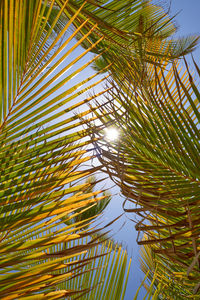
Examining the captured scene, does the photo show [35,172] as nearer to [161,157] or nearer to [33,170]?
[33,170]

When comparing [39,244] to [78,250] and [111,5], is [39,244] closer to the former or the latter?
[78,250]

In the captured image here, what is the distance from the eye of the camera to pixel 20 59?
832 millimetres

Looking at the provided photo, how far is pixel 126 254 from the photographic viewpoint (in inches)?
70.7

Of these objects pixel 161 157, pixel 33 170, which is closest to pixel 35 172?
pixel 33 170

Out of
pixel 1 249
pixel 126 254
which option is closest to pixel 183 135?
pixel 1 249

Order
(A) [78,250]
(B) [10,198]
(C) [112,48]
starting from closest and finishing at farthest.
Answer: (A) [78,250] → (B) [10,198] → (C) [112,48]

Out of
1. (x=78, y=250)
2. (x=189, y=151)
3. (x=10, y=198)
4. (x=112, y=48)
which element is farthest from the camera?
(x=112, y=48)

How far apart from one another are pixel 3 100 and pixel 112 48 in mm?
834

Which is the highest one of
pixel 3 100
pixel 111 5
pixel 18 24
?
pixel 111 5

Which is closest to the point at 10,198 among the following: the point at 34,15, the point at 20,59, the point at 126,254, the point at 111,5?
the point at 20,59

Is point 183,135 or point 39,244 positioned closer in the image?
point 39,244

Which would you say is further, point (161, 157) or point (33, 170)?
point (161, 157)

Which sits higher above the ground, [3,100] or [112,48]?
[112,48]

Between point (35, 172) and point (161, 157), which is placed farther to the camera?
point (161, 157)
